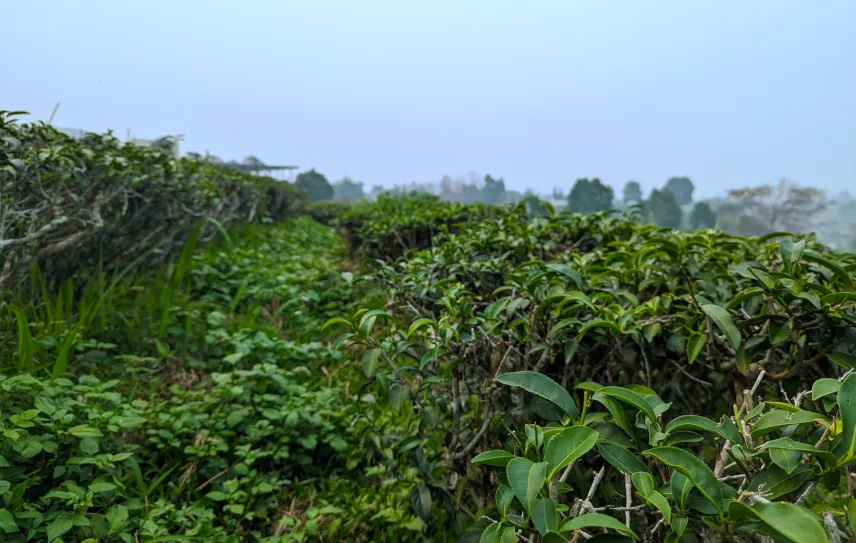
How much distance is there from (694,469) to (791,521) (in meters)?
0.11

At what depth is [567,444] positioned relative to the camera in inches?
19.4

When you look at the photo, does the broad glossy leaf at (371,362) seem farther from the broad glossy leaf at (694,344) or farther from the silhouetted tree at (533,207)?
the silhouetted tree at (533,207)

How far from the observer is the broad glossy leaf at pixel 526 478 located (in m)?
0.45

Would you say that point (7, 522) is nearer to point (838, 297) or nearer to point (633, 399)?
point (633, 399)

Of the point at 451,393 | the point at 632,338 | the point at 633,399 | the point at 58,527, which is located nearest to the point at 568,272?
the point at 632,338

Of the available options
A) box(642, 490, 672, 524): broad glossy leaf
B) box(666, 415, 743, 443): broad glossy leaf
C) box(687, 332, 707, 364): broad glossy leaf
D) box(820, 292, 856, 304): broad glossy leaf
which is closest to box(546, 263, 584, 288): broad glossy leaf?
box(687, 332, 707, 364): broad glossy leaf

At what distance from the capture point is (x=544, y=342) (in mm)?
962

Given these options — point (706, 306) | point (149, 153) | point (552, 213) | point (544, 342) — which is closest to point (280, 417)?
point (544, 342)

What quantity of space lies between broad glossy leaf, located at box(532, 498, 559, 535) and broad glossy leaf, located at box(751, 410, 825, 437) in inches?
9.3

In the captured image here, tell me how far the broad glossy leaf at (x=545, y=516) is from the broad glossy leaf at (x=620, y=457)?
90 millimetres

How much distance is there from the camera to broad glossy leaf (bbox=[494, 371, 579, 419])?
60cm

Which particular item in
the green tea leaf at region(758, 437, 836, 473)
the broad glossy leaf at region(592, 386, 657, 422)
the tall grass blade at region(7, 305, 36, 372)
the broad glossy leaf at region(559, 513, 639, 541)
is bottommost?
the tall grass blade at region(7, 305, 36, 372)

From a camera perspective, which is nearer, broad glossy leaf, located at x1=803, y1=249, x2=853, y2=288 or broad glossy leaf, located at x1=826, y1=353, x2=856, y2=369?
broad glossy leaf, located at x1=826, y1=353, x2=856, y2=369

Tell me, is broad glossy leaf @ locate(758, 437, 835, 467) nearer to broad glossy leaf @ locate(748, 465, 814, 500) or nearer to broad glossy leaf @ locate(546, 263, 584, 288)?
broad glossy leaf @ locate(748, 465, 814, 500)
